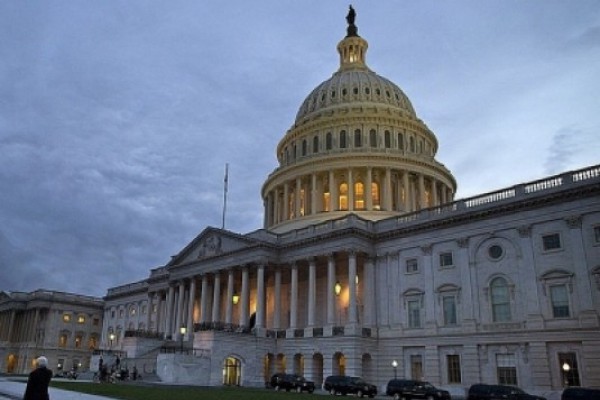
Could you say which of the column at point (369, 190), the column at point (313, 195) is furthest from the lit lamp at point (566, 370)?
the column at point (313, 195)

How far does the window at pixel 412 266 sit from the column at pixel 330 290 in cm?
769

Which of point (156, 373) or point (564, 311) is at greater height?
point (564, 311)

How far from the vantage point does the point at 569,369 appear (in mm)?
40969

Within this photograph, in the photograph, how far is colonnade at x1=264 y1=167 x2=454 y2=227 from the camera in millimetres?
74875

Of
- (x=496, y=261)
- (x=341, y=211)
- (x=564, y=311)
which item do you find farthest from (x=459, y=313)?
(x=341, y=211)

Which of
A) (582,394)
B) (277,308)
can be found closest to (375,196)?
(277,308)

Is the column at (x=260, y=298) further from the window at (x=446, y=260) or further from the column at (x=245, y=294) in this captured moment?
the window at (x=446, y=260)

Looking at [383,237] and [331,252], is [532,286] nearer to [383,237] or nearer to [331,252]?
[383,237]

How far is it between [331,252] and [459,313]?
14502 millimetres

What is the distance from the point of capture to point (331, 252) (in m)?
57.2

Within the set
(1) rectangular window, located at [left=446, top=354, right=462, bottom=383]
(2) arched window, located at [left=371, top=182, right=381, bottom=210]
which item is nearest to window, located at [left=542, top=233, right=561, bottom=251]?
(1) rectangular window, located at [left=446, top=354, right=462, bottom=383]

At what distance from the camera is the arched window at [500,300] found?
4612cm

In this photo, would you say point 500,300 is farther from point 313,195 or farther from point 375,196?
point 313,195

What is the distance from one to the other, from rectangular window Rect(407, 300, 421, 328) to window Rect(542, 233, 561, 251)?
13145 mm
